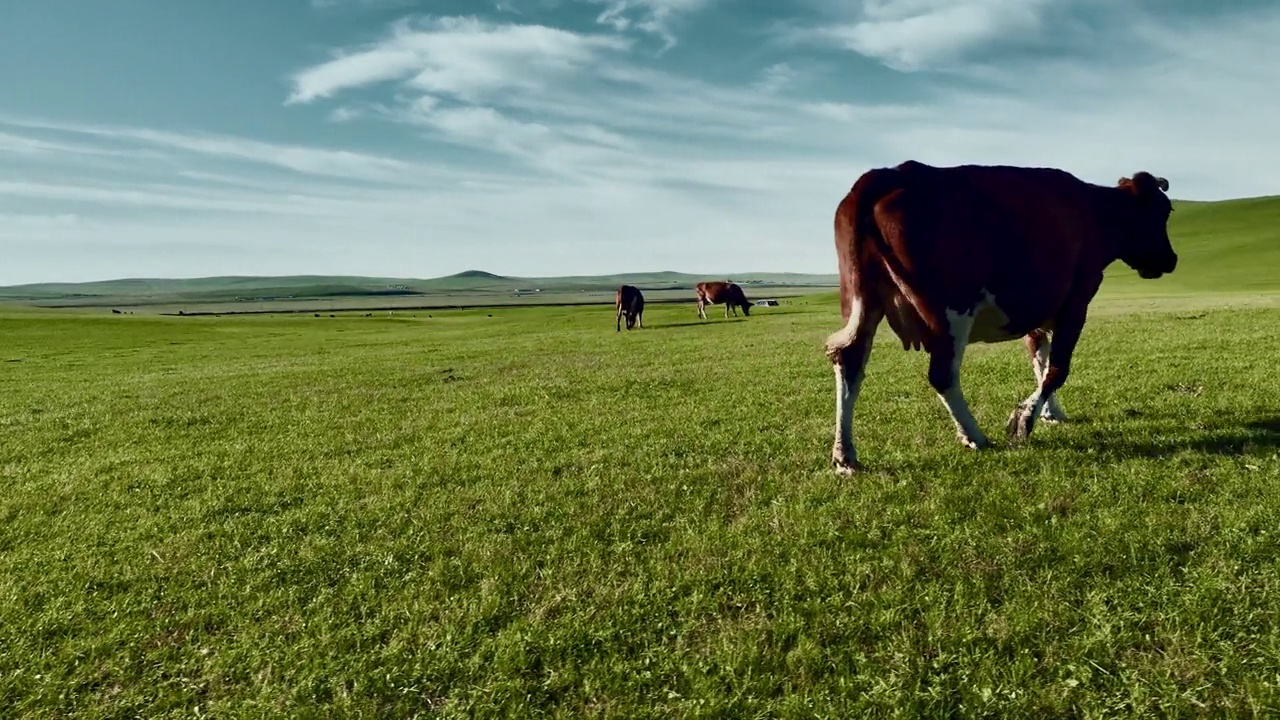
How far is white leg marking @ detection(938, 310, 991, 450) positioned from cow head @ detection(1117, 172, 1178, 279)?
3.33m

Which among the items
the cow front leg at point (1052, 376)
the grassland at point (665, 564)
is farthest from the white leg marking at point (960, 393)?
the cow front leg at point (1052, 376)

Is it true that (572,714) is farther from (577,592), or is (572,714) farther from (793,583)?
(793,583)

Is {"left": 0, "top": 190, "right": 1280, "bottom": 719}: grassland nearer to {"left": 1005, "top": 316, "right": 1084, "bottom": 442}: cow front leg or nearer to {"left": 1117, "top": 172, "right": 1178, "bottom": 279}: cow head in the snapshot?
{"left": 1005, "top": 316, "right": 1084, "bottom": 442}: cow front leg

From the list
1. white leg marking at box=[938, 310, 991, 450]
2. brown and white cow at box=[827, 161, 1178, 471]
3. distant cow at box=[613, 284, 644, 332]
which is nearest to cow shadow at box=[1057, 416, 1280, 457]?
brown and white cow at box=[827, 161, 1178, 471]

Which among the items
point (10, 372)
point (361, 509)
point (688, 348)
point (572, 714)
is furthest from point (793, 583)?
point (10, 372)

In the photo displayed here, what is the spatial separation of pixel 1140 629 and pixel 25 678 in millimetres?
6392

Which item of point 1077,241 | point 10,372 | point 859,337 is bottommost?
point 10,372

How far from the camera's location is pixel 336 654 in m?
4.11

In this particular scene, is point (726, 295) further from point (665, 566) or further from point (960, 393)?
point (665, 566)

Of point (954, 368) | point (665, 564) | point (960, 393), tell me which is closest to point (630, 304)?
point (960, 393)

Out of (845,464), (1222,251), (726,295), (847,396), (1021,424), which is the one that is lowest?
(845,464)

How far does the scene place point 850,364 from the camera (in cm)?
746

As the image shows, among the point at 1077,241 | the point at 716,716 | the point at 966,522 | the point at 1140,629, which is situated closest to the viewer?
the point at 716,716

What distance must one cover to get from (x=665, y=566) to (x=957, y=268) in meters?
4.33
